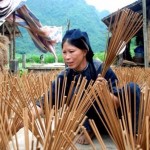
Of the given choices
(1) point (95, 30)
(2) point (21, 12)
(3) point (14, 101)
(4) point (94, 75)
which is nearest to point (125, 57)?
(2) point (21, 12)

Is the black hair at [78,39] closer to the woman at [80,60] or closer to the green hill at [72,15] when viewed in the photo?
the woman at [80,60]

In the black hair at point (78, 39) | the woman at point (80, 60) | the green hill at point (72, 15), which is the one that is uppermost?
the green hill at point (72, 15)

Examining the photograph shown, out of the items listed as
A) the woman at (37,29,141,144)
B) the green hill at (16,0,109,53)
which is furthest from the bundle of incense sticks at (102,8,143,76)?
the green hill at (16,0,109,53)

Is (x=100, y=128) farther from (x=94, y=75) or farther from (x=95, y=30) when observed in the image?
(x=95, y=30)

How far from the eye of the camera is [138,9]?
7266 millimetres

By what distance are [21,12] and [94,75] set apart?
5.22 meters

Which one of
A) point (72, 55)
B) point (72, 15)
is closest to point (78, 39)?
point (72, 55)

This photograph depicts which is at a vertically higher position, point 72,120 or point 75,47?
point 75,47

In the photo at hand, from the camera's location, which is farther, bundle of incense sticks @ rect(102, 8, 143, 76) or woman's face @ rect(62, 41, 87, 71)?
woman's face @ rect(62, 41, 87, 71)

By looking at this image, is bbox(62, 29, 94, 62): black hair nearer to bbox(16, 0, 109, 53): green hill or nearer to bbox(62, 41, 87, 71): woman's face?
bbox(62, 41, 87, 71): woman's face

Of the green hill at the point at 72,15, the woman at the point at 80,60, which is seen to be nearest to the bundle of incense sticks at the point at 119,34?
the woman at the point at 80,60

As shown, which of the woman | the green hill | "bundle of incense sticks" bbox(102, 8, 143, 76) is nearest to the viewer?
"bundle of incense sticks" bbox(102, 8, 143, 76)

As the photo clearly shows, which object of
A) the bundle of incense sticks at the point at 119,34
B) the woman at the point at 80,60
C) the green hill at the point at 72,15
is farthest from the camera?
the green hill at the point at 72,15

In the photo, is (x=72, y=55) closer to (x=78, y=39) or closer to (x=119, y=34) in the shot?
(x=78, y=39)
